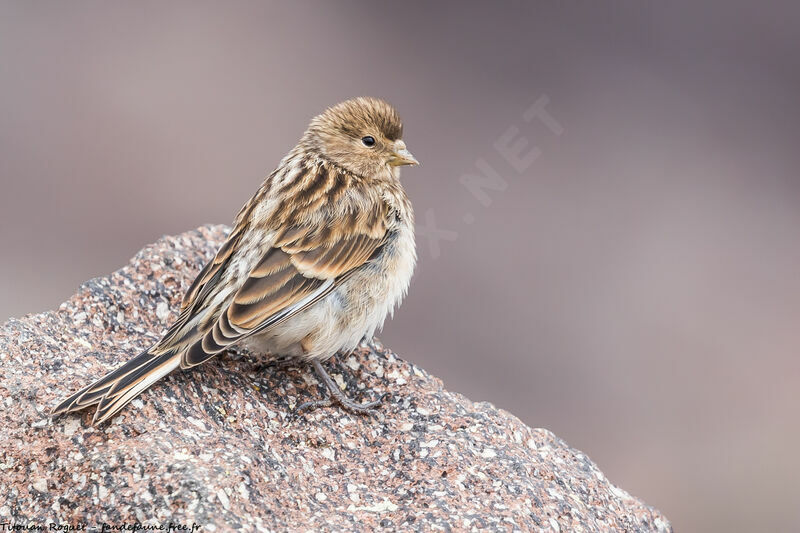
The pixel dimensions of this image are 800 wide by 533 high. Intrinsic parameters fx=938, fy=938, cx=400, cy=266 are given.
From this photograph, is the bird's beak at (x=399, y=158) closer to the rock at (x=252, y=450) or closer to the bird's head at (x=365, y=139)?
the bird's head at (x=365, y=139)

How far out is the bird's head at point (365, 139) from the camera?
5707 millimetres

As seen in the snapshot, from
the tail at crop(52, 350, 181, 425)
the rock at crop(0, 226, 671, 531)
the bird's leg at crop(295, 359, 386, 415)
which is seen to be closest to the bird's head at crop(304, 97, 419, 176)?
the rock at crop(0, 226, 671, 531)

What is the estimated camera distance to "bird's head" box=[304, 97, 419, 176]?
18.7 feet

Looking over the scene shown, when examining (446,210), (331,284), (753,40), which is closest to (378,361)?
(331,284)

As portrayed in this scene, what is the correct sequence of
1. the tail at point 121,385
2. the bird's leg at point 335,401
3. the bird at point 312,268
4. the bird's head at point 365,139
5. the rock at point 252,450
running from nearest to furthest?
the rock at point 252,450 < the tail at point 121,385 < the bird at point 312,268 < the bird's leg at point 335,401 < the bird's head at point 365,139

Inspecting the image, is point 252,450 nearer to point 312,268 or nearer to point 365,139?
point 312,268

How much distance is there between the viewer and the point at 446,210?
10672 millimetres

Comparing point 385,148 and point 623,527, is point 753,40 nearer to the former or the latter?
point 385,148

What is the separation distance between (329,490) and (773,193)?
28.5ft

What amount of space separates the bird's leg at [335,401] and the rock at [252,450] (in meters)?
0.05

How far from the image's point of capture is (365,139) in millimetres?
5723

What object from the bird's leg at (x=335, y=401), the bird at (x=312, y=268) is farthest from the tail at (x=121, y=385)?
the bird's leg at (x=335, y=401)

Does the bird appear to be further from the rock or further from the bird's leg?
the rock

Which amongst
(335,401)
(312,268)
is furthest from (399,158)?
(335,401)
